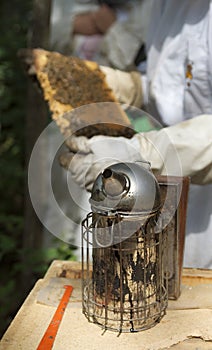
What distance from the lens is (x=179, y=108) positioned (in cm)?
172

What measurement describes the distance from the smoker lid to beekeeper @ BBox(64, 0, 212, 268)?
33 centimetres

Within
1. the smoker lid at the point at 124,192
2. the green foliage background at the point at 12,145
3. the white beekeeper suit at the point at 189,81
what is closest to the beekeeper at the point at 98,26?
the green foliage background at the point at 12,145

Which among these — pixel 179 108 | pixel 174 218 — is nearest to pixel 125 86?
pixel 179 108

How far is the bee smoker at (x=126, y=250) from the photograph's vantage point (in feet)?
3.46

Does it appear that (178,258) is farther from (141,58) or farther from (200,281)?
(141,58)

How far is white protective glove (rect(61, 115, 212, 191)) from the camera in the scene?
1.40 meters

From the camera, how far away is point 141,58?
241 centimetres

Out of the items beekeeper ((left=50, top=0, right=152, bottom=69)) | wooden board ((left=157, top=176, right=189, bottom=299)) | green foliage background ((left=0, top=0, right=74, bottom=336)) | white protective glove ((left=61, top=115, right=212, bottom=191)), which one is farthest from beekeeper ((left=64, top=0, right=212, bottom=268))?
green foliage background ((left=0, top=0, right=74, bottom=336))

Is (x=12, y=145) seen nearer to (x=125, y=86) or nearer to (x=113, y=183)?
(x=125, y=86)

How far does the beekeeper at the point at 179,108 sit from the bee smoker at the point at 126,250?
32 cm

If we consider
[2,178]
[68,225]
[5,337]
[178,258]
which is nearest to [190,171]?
[178,258]

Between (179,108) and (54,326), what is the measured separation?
889mm

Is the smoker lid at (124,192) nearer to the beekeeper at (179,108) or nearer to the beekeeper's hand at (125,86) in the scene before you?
the beekeeper at (179,108)

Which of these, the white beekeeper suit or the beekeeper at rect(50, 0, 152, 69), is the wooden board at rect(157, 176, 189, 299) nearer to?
Answer: the white beekeeper suit
